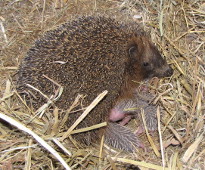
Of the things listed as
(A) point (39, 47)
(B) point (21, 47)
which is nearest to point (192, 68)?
(A) point (39, 47)

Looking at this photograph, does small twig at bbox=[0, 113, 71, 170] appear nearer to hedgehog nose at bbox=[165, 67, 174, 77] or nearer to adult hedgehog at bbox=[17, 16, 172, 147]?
adult hedgehog at bbox=[17, 16, 172, 147]

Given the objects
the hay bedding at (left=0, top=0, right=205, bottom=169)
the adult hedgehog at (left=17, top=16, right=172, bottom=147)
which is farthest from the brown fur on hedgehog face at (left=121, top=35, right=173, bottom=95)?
the hay bedding at (left=0, top=0, right=205, bottom=169)

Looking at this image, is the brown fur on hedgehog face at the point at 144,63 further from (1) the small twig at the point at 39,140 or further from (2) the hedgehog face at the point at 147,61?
(1) the small twig at the point at 39,140

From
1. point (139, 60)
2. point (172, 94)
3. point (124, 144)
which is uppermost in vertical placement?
point (139, 60)

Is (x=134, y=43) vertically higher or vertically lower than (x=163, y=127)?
higher

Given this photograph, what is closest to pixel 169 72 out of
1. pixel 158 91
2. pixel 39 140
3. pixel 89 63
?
pixel 158 91

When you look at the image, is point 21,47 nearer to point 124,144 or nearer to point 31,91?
point 31,91

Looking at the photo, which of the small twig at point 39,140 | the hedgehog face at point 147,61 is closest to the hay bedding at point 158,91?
the small twig at point 39,140

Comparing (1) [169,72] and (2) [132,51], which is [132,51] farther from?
(1) [169,72]

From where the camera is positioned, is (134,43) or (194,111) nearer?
(194,111)
